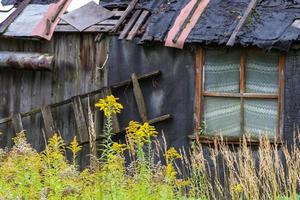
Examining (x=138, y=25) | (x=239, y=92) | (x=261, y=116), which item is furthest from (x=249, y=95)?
(x=138, y=25)

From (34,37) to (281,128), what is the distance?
13.3 feet

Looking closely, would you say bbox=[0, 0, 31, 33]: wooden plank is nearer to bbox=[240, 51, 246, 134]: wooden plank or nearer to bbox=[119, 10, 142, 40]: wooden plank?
bbox=[119, 10, 142, 40]: wooden plank

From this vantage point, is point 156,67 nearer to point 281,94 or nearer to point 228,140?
point 228,140

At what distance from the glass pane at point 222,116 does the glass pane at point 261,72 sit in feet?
1.04

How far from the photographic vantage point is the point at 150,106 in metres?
11.1

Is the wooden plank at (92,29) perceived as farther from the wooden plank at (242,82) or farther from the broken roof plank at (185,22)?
the wooden plank at (242,82)

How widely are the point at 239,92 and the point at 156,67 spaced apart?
1.32m

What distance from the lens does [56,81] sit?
39.2 ft

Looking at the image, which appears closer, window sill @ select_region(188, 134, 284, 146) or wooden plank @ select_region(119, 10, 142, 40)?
window sill @ select_region(188, 134, 284, 146)

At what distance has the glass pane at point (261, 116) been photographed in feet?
34.1

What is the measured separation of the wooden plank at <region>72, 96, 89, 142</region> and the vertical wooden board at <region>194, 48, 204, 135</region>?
1793 mm

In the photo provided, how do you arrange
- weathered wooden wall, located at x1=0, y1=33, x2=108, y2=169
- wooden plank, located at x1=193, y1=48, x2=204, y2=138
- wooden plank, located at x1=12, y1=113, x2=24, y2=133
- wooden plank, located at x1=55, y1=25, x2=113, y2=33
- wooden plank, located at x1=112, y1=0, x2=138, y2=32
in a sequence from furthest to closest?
wooden plank, located at x1=12, y1=113, x2=24, y2=133 < weathered wooden wall, located at x1=0, y1=33, x2=108, y2=169 < wooden plank, located at x1=55, y1=25, x2=113, y2=33 < wooden plank, located at x1=112, y1=0, x2=138, y2=32 < wooden plank, located at x1=193, y1=48, x2=204, y2=138

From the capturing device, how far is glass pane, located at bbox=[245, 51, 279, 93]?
10281 millimetres

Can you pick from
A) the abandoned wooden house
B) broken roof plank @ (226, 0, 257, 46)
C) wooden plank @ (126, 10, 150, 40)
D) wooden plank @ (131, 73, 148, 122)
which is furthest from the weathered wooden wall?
broken roof plank @ (226, 0, 257, 46)
